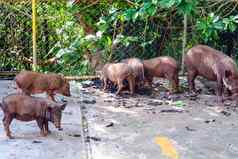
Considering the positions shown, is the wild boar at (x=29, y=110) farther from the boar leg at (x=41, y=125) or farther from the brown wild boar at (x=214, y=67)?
the brown wild boar at (x=214, y=67)

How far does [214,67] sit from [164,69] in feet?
2.42

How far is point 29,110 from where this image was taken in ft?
18.2

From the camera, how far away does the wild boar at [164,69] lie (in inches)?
324

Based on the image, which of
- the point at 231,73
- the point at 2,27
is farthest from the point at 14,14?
the point at 231,73

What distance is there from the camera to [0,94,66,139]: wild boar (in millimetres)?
5504

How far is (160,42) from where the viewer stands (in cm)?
984

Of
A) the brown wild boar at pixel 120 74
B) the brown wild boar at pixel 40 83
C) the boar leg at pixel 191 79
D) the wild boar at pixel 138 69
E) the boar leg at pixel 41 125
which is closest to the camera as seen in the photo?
the boar leg at pixel 41 125

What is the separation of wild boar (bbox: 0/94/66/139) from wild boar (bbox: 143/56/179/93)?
2823 mm

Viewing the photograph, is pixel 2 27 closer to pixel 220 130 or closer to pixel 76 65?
pixel 76 65

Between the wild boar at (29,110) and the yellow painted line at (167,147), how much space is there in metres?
1.05

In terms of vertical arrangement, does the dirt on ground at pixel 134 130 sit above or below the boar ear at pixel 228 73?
below

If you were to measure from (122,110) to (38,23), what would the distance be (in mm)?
3000

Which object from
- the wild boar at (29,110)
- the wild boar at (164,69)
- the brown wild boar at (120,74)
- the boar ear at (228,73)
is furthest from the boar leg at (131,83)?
the wild boar at (29,110)

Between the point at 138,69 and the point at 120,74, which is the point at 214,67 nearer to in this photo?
the point at 138,69
